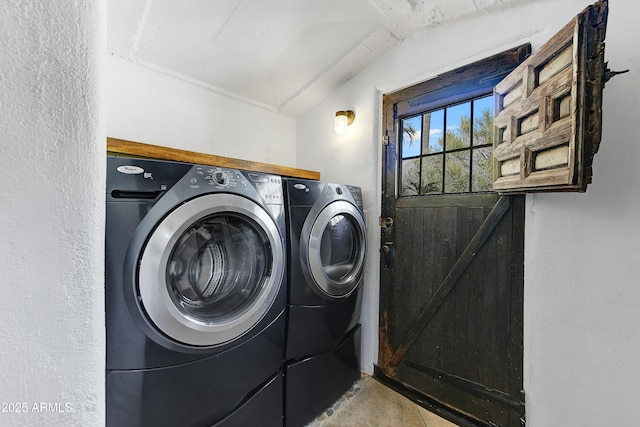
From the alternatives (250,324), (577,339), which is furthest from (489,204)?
(250,324)

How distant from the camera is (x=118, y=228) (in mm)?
760

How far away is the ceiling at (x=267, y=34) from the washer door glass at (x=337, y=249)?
0.96 m

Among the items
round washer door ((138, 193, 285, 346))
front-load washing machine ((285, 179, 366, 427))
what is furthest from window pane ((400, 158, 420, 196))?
round washer door ((138, 193, 285, 346))

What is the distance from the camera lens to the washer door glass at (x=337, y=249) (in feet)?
4.14

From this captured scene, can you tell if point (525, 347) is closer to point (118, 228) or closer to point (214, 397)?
point (214, 397)

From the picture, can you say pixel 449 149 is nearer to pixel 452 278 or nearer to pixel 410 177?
pixel 410 177

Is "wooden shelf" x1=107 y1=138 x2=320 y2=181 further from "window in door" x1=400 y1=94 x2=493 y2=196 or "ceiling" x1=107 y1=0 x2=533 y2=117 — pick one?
"window in door" x1=400 y1=94 x2=493 y2=196

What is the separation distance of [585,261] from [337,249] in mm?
1080

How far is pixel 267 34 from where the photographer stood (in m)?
1.35

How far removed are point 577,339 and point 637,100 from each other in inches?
36.7

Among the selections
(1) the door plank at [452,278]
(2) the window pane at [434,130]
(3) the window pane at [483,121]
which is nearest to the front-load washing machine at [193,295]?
(1) the door plank at [452,278]

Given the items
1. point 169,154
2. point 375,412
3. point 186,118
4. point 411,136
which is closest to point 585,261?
point 411,136

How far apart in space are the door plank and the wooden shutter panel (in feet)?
0.61

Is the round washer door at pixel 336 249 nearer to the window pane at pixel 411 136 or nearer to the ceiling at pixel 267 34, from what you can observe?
the window pane at pixel 411 136
